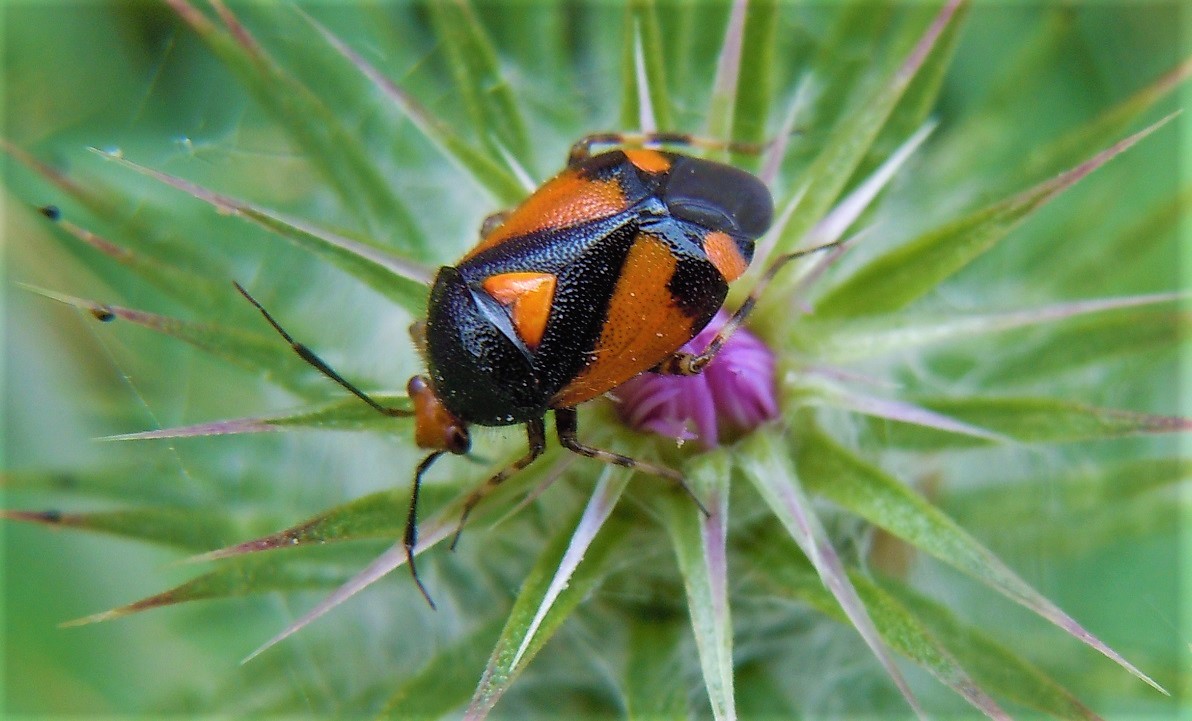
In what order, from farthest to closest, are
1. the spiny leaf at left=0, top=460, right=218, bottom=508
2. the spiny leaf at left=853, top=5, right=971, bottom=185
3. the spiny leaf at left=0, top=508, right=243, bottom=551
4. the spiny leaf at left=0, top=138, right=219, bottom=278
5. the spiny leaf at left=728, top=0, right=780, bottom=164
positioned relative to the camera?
the spiny leaf at left=0, top=460, right=218, bottom=508 < the spiny leaf at left=0, top=138, right=219, bottom=278 < the spiny leaf at left=853, top=5, right=971, bottom=185 < the spiny leaf at left=728, top=0, right=780, bottom=164 < the spiny leaf at left=0, top=508, right=243, bottom=551

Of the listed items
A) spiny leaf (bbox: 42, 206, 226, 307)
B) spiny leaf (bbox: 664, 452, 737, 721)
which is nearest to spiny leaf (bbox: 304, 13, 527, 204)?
spiny leaf (bbox: 42, 206, 226, 307)

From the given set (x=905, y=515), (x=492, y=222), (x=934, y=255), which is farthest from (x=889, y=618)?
(x=492, y=222)

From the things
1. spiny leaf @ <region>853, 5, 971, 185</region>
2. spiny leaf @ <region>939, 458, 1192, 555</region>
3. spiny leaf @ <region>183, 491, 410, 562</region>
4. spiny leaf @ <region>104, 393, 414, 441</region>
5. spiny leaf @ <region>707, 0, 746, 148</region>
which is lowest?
spiny leaf @ <region>183, 491, 410, 562</region>

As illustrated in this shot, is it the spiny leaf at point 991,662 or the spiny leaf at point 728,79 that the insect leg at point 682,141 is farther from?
the spiny leaf at point 991,662

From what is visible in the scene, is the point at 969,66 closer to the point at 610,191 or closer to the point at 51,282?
the point at 610,191

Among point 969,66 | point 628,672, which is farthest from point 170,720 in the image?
point 969,66

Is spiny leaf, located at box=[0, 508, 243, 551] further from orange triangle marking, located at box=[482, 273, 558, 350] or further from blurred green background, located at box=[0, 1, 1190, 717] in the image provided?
orange triangle marking, located at box=[482, 273, 558, 350]

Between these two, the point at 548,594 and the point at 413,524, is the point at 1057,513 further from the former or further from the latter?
the point at 413,524
